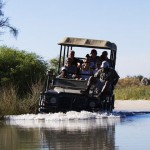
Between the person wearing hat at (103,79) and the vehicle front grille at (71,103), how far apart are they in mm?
328

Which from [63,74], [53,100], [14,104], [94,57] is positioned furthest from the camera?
[94,57]

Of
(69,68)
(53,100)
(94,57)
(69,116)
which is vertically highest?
(94,57)

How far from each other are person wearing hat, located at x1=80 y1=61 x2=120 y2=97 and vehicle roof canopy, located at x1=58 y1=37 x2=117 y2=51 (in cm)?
138

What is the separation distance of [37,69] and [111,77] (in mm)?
7859

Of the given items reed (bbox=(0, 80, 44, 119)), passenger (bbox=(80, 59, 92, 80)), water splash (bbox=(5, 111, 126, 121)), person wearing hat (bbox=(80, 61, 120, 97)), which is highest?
passenger (bbox=(80, 59, 92, 80))

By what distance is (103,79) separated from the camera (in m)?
12.8

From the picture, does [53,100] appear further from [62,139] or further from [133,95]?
[133,95]

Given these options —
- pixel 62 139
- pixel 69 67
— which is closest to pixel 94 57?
pixel 69 67

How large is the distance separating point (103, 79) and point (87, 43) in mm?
2235

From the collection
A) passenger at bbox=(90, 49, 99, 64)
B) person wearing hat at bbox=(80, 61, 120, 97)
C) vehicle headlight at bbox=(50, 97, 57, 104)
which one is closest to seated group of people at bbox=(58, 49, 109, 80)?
passenger at bbox=(90, 49, 99, 64)

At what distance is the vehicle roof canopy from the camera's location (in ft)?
46.7

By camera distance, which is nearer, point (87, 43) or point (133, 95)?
point (87, 43)

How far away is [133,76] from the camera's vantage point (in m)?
57.1

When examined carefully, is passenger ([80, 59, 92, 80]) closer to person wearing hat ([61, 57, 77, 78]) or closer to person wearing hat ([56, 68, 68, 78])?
person wearing hat ([61, 57, 77, 78])
